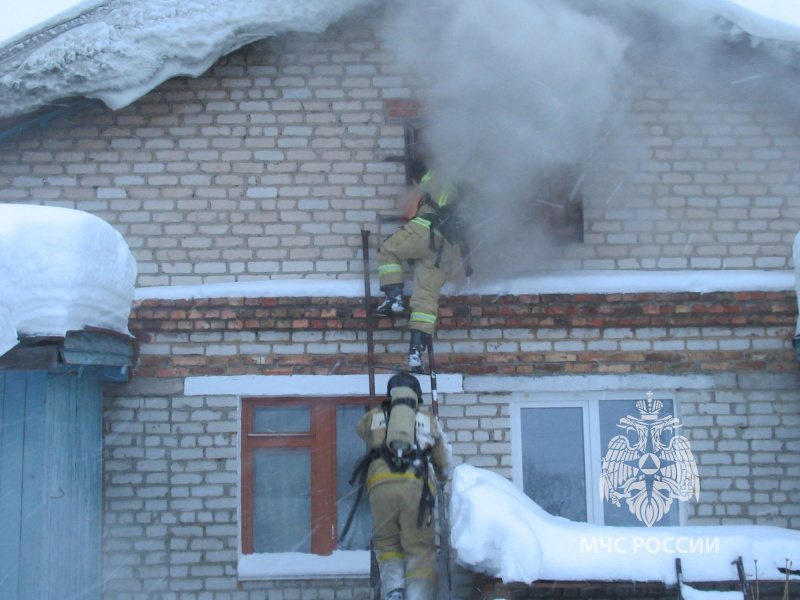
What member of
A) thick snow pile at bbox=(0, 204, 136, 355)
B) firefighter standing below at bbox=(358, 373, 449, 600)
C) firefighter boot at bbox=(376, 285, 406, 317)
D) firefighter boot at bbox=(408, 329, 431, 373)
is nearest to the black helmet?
firefighter standing below at bbox=(358, 373, 449, 600)

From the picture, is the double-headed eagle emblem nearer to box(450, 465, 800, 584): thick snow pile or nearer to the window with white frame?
the window with white frame

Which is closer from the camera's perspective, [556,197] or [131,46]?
[131,46]

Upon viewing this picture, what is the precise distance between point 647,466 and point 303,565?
2.48m

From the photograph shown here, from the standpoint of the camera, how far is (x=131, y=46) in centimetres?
457

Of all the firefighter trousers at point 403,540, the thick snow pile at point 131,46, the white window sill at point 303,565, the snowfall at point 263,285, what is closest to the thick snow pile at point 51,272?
the snowfall at point 263,285

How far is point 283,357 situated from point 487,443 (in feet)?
5.02

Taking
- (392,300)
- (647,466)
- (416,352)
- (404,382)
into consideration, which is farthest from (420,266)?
(647,466)

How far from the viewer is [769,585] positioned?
3887 millimetres

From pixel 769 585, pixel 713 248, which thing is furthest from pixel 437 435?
pixel 713 248

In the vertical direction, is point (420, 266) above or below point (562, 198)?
below

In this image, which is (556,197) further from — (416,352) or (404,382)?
(404,382)

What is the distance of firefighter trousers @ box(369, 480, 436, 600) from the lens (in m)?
3.94

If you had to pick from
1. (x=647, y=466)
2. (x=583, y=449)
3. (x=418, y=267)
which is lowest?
(x=647, y=466)

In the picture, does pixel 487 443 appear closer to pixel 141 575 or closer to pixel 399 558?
pixel 399 558
